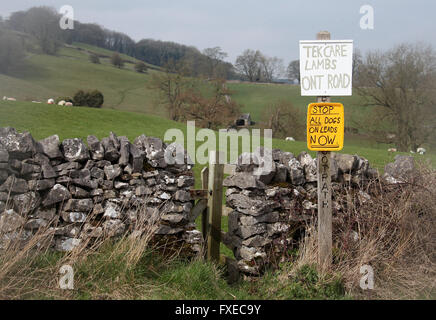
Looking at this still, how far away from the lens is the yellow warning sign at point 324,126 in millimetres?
4883

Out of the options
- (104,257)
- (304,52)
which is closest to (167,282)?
(104,257)

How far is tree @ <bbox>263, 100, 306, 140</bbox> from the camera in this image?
104 feet

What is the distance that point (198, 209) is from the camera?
5.46 meters

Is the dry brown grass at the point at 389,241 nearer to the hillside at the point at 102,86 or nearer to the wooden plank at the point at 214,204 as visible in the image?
the wooden plank at the point at 214,204

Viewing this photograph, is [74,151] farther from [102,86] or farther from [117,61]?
[117,61]

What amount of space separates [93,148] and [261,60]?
27966mm

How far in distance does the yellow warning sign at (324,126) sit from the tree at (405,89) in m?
24.2

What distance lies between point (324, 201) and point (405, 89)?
26509mm

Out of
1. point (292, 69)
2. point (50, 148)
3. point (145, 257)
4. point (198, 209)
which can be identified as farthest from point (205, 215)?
point (292, 69)

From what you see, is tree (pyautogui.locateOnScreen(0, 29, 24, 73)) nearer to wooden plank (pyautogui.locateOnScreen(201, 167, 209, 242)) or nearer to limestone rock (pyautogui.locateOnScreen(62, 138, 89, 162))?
limestone rock (pyautogui.locateOnScreen(62, 138, 89, 162))

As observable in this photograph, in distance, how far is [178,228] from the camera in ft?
16.9

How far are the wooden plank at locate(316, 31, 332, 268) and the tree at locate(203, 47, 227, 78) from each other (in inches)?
1368

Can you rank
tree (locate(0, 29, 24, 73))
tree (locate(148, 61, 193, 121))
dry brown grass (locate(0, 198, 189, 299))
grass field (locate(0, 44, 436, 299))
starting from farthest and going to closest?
1. tree (locate(0, 29, 24, 73))
2. tree (locate(148, 61, 193, 121))
3. grass field (locate(0, 44, 436, 299))
4. dry brown grass (locate(0, 198, 189, 299))

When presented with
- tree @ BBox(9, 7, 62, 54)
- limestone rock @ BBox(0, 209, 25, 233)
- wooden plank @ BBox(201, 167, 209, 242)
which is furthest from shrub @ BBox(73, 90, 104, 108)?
tree @ BBox(9, 7, 62, 54)
